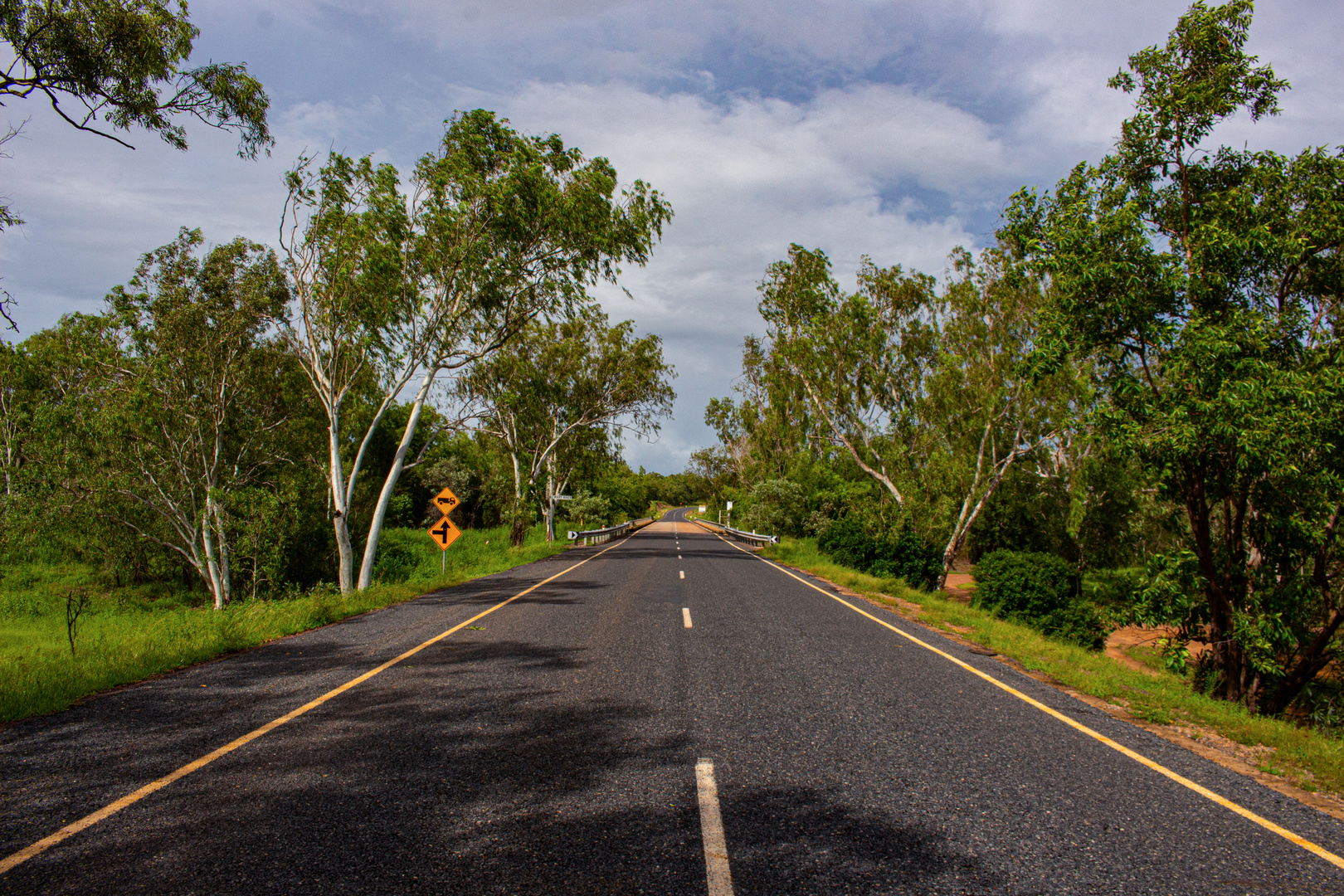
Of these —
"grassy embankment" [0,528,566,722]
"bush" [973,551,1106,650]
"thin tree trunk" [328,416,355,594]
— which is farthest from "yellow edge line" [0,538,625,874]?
"bush" [973,551,1106,650]

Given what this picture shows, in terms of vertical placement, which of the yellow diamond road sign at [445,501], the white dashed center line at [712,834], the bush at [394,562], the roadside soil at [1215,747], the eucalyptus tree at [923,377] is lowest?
the bush at [394,562]

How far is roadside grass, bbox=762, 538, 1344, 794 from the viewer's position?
17.0ft

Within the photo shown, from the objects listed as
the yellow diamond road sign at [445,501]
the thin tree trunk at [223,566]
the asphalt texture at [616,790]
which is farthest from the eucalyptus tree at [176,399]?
the asphalt texture at [616,790]

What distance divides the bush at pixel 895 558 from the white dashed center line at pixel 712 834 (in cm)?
1875

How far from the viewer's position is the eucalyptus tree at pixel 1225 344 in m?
8.20

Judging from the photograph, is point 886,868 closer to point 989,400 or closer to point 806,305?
point 989,400

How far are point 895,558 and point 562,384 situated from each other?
753 inches

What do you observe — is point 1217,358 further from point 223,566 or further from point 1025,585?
point 223,566

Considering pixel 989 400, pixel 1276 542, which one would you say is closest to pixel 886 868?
pixel 1276 542

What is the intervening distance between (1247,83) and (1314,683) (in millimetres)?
9498

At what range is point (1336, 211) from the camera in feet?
28.7

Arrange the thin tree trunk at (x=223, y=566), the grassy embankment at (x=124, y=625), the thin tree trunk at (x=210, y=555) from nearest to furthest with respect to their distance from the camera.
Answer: the grassy embankment at (x=124, y=625), the thin tree trunk at (x=210, y=555), the thin tree trunk at (x=223, y=566)

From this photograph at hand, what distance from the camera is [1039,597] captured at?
1712 cm

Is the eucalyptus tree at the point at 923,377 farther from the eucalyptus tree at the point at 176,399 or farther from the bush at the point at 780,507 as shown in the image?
the eucalyptus tree at the point at 176,399
